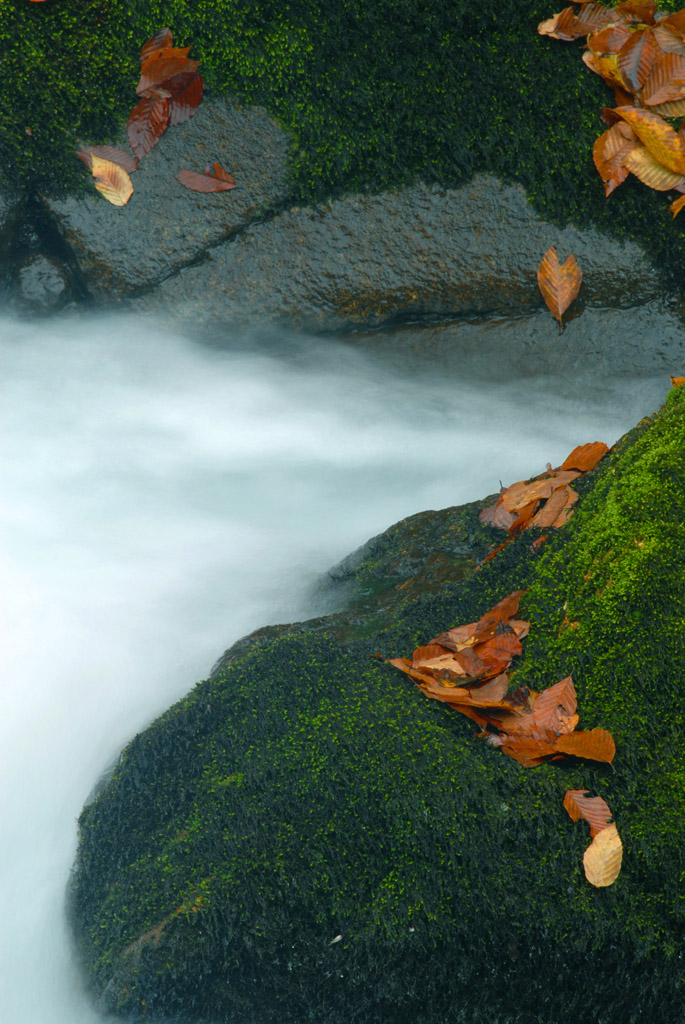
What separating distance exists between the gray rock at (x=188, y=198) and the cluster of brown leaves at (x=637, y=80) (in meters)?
1.47

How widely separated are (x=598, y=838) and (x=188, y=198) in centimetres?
337

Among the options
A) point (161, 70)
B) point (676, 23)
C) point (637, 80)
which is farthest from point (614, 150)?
point (161, 70)

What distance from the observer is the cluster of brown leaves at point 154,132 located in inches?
148

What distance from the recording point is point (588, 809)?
5.99 feet

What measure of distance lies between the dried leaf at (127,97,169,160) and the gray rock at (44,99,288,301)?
0.04 metres

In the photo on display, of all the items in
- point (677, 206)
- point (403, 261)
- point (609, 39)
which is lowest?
point (677, 206)

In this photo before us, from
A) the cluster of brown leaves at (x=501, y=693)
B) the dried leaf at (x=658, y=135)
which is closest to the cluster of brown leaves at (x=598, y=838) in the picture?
the cluster of brown leaves at (x=501, y=693)

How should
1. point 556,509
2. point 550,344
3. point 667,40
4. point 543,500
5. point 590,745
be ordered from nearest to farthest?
point 590,745 → point 556,509 → point 543,500 → point 667,40 → point 550,344

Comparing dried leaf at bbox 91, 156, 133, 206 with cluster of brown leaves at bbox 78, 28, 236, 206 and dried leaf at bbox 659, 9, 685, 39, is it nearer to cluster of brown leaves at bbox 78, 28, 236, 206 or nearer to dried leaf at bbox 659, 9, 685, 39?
cluster of brown leaves at bbox 78, 28, 236, 206

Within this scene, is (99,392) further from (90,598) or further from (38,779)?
(38,779)

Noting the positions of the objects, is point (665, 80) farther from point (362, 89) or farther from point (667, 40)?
point (362, 89)

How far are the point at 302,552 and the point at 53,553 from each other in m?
1.07

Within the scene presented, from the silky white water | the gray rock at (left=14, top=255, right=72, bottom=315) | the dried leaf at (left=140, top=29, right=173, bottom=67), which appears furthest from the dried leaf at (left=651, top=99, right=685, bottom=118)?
the gray rock at (left=14, top=255, right=72, bottom=315)

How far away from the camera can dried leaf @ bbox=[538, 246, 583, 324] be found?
386 centimetres
